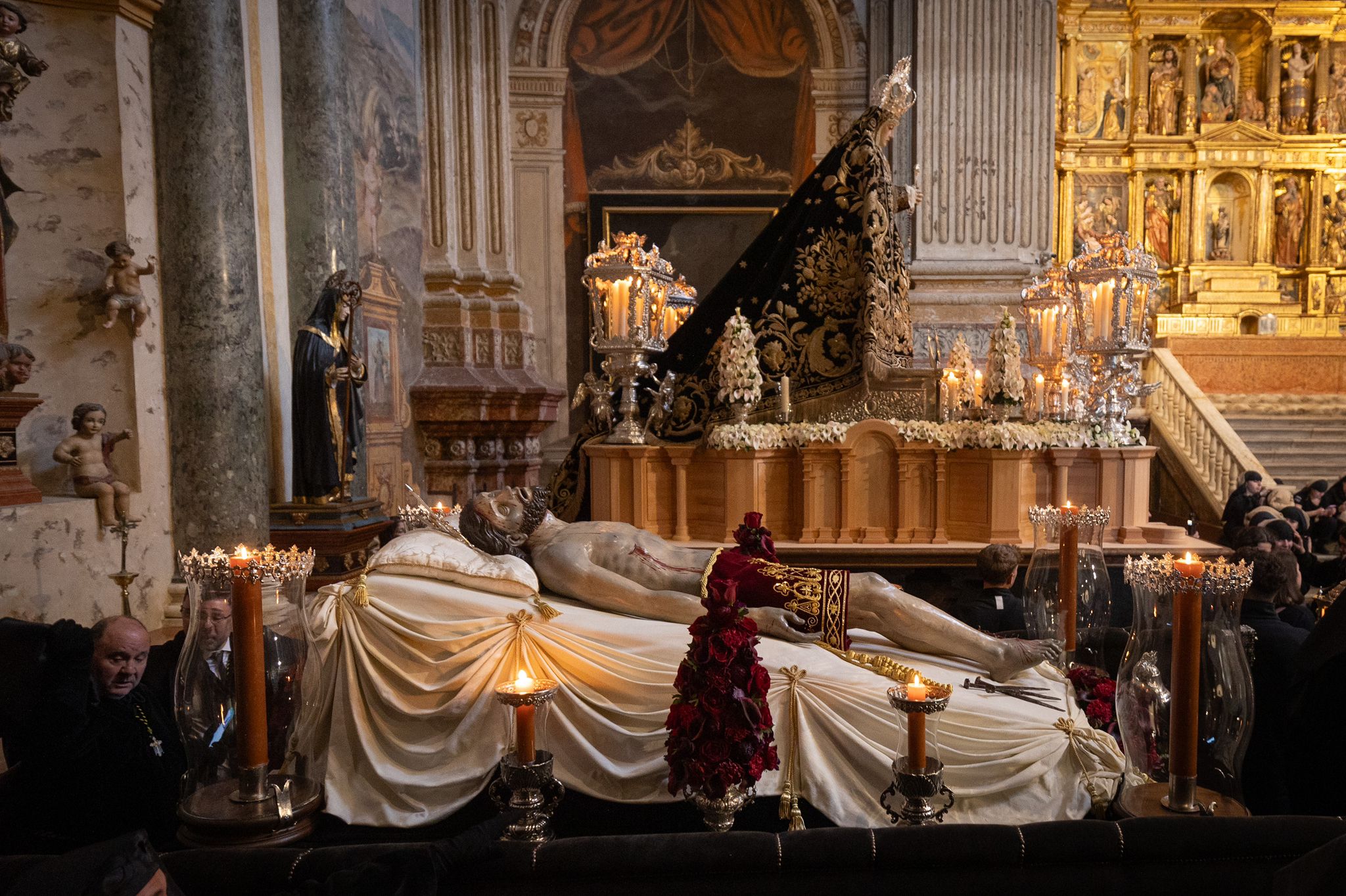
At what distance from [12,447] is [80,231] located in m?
1.57

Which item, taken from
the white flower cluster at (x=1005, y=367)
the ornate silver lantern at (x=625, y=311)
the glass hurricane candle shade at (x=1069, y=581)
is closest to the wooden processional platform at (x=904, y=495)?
the white flower cluster at (x=1005, y=367)

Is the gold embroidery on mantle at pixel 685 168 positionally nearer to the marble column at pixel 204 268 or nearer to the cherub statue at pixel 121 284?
the marble column at pixel 204 268

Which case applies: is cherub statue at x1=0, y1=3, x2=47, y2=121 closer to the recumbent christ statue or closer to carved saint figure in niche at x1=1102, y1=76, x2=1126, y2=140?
the recumbent christ statue

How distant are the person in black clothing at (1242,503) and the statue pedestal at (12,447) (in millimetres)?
8979

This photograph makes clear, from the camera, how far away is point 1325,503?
8.70 m

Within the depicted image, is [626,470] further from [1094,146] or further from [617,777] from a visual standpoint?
[1094,146]

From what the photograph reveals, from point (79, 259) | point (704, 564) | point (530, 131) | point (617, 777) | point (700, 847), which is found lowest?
point (617, 777)

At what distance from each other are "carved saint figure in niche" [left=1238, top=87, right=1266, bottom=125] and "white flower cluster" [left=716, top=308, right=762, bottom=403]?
→ 14008 millimetres

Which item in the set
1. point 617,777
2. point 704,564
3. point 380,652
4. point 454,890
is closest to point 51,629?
point 380,652

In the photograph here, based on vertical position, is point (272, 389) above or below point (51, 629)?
above

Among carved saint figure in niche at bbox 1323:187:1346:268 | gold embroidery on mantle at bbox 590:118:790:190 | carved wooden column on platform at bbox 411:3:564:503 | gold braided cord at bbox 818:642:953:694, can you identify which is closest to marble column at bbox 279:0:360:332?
carved wooden column on platform at bbox 411:3:564:503

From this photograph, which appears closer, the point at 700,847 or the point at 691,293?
the point at 700,847

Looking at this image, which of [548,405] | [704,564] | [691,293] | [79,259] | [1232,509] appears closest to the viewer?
[704,564]

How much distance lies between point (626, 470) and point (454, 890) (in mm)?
4696
